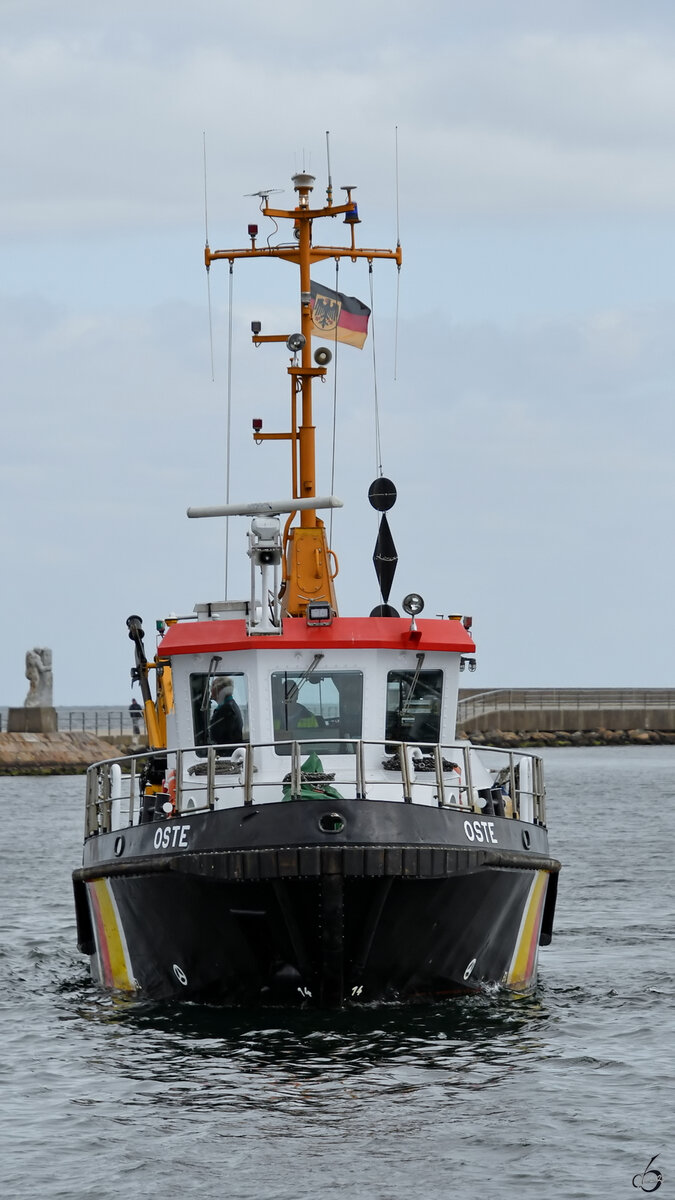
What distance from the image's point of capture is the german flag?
1659 centimetres

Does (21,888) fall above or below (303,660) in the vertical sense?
below

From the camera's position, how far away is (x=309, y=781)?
1302 cm

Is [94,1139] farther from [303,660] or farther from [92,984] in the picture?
[92,984]

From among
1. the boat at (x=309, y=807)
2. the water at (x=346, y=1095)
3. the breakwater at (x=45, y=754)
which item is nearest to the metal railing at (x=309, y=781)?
the boat at (x=309, y=807)

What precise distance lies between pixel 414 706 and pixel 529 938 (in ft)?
7.38

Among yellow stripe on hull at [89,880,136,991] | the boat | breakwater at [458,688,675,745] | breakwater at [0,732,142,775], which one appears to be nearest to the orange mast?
the boat

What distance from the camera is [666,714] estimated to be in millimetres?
71938

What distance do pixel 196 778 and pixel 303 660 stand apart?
Result: 137 centimetres

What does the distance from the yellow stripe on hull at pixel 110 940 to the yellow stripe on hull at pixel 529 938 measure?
3140mm

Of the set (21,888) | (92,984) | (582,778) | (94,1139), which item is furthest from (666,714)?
(94,1139)

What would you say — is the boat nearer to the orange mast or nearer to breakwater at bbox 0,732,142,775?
the orange mast

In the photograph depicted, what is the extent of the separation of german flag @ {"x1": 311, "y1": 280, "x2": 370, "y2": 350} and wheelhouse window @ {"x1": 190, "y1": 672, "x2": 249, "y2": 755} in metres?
4.13

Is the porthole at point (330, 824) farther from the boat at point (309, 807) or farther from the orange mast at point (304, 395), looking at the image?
the orange mast at point (304, 395)

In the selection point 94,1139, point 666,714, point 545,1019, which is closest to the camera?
point 94,1139
